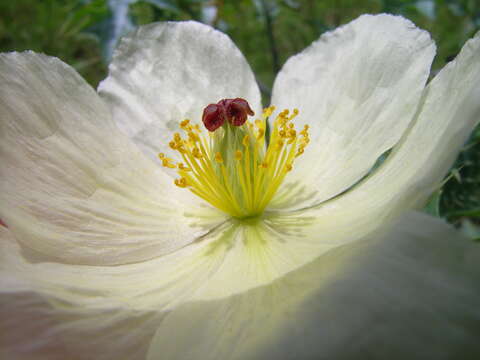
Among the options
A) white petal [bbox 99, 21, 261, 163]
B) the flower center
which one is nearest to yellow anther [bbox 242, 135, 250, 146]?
the flower center

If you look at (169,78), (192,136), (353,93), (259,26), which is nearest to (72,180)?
(192,136)

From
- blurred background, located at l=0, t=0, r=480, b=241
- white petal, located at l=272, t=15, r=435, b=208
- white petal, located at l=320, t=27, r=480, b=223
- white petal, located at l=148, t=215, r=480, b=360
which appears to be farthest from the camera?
blurred background, located at l=0, t=0, r=480, b=241

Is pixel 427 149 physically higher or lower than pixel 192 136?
lower

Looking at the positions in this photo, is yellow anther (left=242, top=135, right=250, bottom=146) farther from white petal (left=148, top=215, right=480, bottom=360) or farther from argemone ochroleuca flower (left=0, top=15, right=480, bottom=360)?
white petal (left=148, top=215, right=480, bottom=360)

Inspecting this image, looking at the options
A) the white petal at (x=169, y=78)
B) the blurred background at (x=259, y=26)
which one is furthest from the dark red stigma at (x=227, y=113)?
the blurred background at (x=259, y=26)

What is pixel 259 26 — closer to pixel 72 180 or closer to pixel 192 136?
pixel 192 136

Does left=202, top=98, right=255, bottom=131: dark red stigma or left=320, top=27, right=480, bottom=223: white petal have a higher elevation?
left=202, top=98, right=255, bottom=131: dark red stigma
